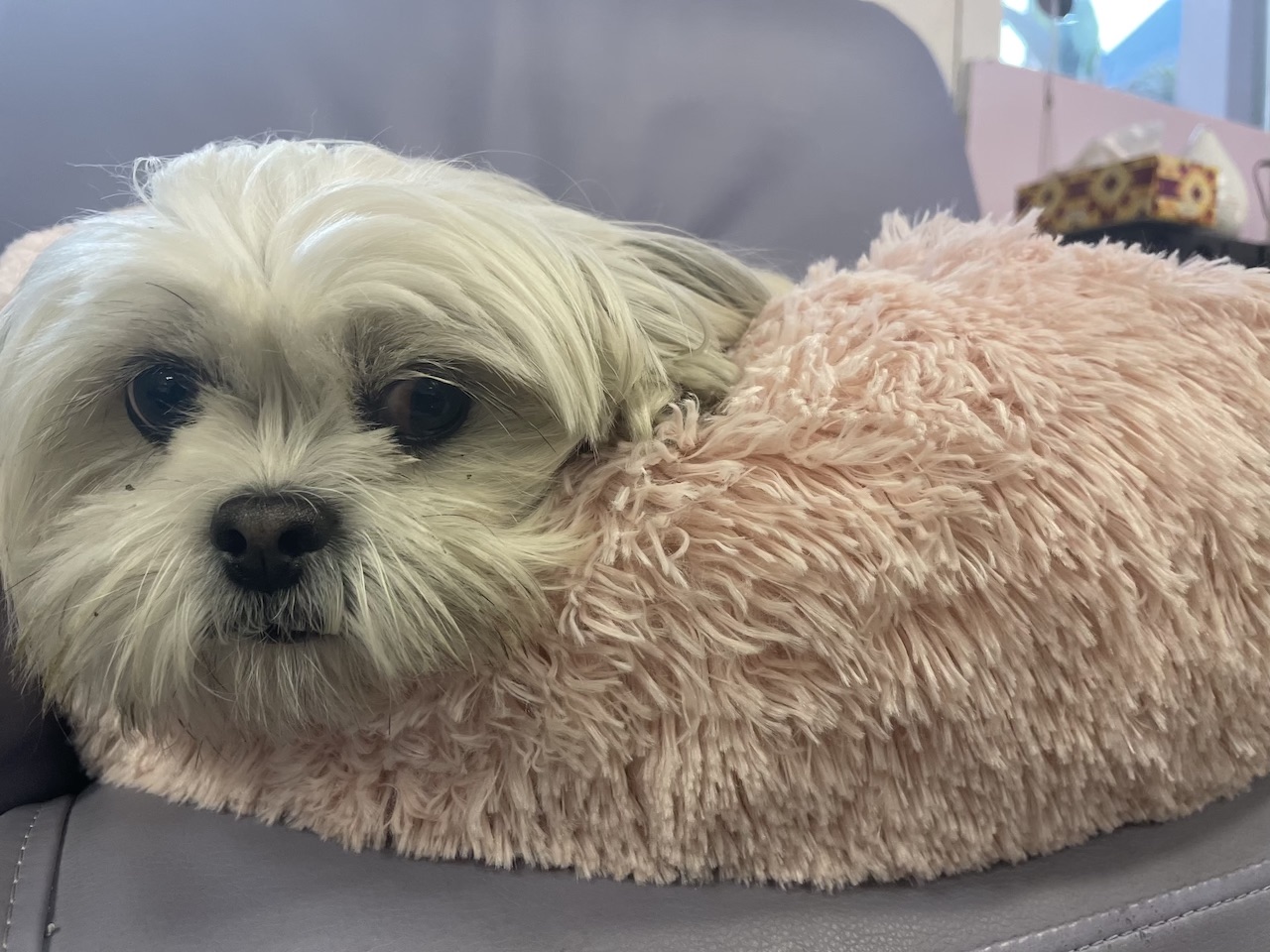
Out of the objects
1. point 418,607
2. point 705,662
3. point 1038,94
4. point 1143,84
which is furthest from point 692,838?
point 1143,84

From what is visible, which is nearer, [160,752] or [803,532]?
[803,532]

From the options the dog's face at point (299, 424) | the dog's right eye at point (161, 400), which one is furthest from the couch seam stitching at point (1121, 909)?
the dog's right eye at point (161, 400)

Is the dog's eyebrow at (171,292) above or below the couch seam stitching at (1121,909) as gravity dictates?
above

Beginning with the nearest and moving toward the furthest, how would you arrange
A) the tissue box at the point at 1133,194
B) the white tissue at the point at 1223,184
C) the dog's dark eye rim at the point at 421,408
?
the dog's dark eye rim at the point at 421,408 < the tissue box at the point at 1133,194 < the white tissue at the point at 1223,184

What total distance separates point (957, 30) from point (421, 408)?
5.92ft

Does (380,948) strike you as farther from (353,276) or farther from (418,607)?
(353,276)

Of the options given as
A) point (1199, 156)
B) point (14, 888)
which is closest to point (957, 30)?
point (1199, 156)

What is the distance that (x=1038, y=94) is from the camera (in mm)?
1979

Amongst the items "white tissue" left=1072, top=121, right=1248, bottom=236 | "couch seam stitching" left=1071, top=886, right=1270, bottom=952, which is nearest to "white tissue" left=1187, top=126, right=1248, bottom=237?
"white tissue" left=1072, top=121, right=1248, bottom=236

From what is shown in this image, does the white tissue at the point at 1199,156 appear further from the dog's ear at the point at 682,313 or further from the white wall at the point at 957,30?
the dog's ear at the point at 682,313

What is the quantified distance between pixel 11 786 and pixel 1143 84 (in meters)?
3.09

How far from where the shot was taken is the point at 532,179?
1184mm

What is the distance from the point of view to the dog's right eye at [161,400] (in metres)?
0.60

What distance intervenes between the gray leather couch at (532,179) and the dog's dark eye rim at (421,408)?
0.89 feet
